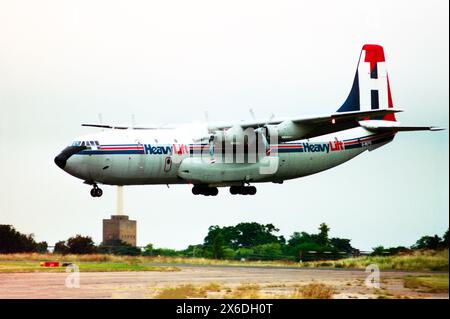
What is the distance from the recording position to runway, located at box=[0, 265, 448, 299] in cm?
2471

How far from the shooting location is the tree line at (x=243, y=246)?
3369 centimetres

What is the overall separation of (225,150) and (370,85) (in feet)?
Answer: 36.7

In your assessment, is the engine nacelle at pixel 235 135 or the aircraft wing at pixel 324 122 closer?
the aircraft wing at pixel 324 122

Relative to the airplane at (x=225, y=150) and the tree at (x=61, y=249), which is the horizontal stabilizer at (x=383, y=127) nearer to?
the airplane at (x=225, y=150)

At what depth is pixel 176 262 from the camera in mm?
34875

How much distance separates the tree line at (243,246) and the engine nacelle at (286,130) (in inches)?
250

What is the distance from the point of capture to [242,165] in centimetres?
4484

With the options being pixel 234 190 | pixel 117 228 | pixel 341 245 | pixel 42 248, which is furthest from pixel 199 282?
pixel 234 190

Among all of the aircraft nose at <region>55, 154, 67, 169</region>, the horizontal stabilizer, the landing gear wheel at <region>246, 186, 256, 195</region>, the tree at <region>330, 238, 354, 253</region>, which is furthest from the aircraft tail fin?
the aircraft nose at <region>55, 154, 67, 169</region>

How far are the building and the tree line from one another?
0.91 ft

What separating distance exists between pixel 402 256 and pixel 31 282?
14.0 metres

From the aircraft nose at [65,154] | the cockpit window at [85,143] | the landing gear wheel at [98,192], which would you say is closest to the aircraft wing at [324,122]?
the cockpit window at [85,143]

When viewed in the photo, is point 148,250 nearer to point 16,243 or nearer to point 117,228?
point 117,228
